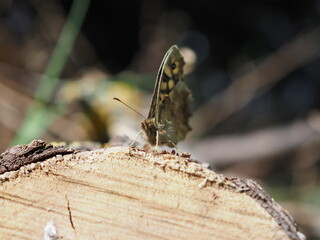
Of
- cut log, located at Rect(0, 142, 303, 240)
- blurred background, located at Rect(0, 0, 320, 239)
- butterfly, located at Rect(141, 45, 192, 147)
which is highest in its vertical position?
blurred background, located at Rect(0, 0, 320, 239)

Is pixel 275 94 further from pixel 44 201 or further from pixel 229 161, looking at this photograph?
pixel 44 201

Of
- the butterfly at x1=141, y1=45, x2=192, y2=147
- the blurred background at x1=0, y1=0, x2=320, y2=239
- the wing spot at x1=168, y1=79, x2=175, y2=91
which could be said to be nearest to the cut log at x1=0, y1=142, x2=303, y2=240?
the butterfly at x1=141, y1=45, x2=192, y2=147

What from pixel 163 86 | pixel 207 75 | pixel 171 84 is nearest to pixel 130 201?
pixel 163 86

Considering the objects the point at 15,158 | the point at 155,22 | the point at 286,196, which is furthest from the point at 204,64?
the point at 15,158

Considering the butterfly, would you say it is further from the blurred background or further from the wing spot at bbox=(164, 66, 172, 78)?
the blurred background

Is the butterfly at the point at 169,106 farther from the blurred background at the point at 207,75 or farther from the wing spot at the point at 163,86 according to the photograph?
the blurred background at the point at 207,75
